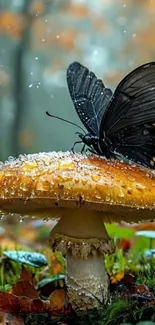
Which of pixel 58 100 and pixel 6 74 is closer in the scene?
pixel 6 74

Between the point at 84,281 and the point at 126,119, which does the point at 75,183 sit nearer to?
the point at 126,119

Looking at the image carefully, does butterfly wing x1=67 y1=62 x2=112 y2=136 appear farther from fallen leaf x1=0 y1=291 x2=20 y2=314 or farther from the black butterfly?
fallen leaf x1=0 y1=291 x2=20 y2=314

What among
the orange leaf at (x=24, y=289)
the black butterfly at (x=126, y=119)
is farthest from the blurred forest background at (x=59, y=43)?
the orange leaf at (x=24, y=289)

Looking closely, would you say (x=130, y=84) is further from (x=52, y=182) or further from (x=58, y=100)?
(x=58, y=100)

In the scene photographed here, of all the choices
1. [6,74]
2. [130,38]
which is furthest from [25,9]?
[130,38]

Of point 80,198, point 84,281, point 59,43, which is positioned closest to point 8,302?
point 84,281

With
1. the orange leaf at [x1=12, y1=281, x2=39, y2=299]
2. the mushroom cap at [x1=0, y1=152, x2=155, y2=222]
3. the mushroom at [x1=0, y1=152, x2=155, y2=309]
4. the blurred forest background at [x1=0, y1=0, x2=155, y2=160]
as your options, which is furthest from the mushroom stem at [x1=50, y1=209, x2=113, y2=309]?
the blurred forest background at [x1=0, y1=0, x2=155, y2=160]

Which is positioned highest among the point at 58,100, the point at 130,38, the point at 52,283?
the point at 130,38
